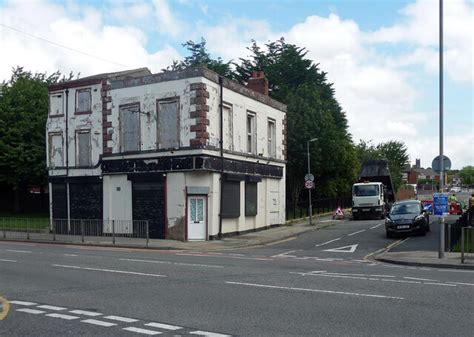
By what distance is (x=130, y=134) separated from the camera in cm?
2822

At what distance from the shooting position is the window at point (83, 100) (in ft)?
98.6

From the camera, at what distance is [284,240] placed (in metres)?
27.2

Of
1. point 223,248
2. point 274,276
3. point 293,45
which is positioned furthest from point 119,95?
point 293,45

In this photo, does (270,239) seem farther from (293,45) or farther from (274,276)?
(293,45)

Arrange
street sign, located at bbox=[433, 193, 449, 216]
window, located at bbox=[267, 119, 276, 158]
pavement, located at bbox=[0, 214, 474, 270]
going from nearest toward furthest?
pavement, located at bbox=[0, 214, 474, 270] < street sign, located at bbox=[433, 193, 449, 216] < window, located at bbox=[267, 119, 276, 158]

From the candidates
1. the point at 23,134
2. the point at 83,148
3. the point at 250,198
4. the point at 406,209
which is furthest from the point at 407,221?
the point at 23,134

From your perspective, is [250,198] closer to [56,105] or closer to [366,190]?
[56,105]

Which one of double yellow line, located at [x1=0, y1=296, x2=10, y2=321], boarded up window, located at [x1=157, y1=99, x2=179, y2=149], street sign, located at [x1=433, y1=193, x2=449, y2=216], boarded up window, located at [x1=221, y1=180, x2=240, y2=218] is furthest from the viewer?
boarded up window, located at [x1=221, y1=180, x2=240, y2=218]

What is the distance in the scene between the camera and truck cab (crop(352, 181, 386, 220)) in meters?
40.2

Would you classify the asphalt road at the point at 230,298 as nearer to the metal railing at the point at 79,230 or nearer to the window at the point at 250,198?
the metal railing at the point at 79,230

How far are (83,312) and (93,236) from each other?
20.1m

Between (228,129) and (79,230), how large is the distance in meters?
9.54

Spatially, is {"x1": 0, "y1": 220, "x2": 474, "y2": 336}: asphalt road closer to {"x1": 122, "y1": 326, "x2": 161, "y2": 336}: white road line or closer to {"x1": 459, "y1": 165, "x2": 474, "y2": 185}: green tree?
{"x1": 122, "y1": 326, "x2": 161, "y2": 336}: white road line

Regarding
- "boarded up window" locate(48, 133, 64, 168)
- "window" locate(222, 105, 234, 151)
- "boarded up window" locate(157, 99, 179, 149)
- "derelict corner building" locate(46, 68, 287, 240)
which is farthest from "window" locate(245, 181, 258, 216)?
"boarded up window" locate(48, 133, 64, 168)
